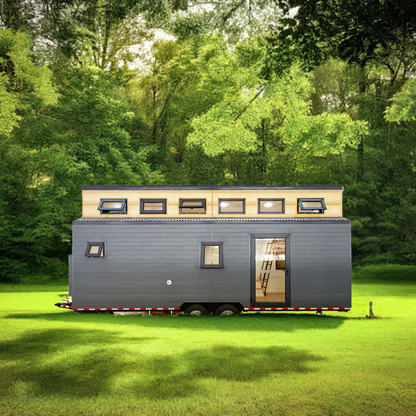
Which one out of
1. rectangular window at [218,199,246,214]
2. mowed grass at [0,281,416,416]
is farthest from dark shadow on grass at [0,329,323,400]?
rectangular window at [218,199,246,214]

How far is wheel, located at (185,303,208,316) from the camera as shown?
1333 centimetres

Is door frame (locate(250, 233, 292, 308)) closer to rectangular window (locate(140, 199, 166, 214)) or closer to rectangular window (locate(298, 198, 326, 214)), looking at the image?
rectangular window (locate(298, 198, 326, 214))

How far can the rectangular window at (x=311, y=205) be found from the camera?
13.4 meters

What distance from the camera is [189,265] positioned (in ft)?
43.5

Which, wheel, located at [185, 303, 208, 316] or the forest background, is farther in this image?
the forest background

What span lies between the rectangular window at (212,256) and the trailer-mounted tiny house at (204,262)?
0.03 meters

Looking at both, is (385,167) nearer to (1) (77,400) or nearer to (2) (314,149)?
(2) (314,149)

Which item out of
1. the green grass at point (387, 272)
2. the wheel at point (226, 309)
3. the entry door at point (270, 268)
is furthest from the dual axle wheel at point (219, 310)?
the green grass at point (387, 272)

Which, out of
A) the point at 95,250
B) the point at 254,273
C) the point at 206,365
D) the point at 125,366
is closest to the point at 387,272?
the point at 254,273

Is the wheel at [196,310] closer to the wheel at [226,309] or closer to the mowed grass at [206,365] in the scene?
the wheel at [226,309]

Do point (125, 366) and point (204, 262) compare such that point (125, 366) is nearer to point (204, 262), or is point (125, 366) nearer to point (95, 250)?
point (204, 262)

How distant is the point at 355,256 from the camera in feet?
99.7

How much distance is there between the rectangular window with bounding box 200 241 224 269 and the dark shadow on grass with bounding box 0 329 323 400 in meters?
3.33

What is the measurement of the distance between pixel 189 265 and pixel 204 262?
1.28 ft
